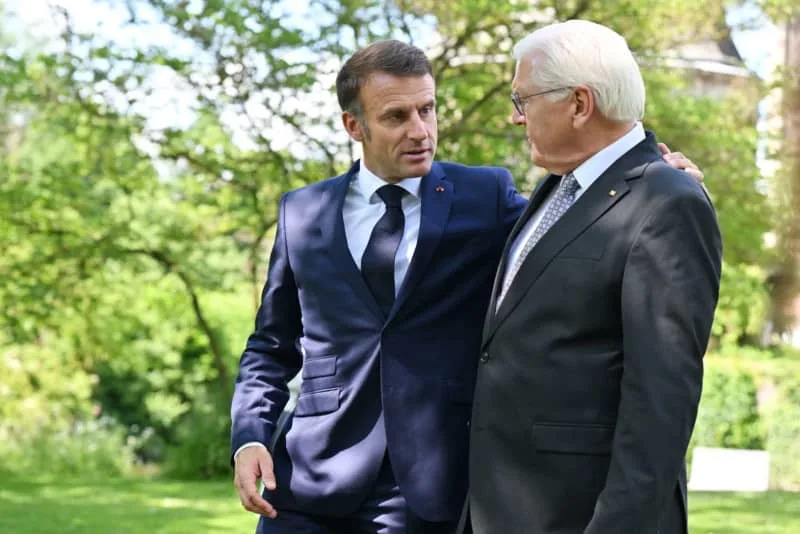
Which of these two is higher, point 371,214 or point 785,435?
point 371,214

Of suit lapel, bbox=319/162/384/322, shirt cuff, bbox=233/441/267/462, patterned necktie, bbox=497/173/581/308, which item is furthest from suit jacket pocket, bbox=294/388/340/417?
patterned necktie, bbox=497/173/581/308

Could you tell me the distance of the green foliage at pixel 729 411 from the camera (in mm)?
18656

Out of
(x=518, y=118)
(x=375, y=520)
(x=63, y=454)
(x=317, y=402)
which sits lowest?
(x=63, y=454)

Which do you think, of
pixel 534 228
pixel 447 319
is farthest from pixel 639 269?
pixel 447 319

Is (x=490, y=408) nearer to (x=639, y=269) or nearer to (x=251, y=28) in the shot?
(x=639, y=269)

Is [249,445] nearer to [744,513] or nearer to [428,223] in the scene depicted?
[428,223]

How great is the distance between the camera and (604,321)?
2.60 m

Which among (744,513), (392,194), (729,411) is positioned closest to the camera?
(392,194)

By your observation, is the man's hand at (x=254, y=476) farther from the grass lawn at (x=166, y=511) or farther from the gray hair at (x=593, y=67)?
the grass lawn at (x=166, y=511)

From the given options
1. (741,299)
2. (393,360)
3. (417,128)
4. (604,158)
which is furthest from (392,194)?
(741,299)

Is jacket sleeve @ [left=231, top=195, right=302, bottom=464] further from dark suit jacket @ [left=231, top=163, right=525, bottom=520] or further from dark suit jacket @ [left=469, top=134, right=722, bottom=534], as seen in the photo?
dark suit jacket @ [left=469, top=134, right=722, bottom=534]

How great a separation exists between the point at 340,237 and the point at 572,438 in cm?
95

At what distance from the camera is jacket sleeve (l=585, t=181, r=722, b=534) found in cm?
248

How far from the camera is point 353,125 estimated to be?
3.50m
